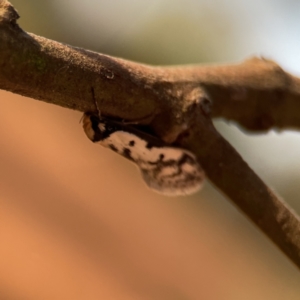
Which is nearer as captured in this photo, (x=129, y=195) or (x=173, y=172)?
(x=173, y=172)

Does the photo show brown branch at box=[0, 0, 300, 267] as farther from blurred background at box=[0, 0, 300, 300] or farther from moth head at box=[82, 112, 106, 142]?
blurred background at box=[0, 0, 300, 300]

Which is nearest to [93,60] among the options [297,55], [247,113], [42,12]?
[247,113]

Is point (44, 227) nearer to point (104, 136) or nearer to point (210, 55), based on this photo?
point (104, 136)

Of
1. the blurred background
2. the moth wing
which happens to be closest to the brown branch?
the moth wing

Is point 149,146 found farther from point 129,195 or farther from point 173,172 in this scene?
point 129,195

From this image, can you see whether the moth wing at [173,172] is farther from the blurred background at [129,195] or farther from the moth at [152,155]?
the blurred background at [129,195]

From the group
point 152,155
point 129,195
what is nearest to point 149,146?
point 152,155
